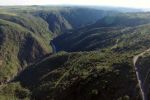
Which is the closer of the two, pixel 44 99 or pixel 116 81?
pixel 116 81

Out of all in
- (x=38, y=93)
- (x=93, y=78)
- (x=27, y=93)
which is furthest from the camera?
(x=27, y=93)

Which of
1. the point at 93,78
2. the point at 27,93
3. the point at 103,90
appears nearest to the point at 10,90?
the point at 27,93

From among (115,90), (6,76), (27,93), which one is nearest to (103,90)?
(115,90)

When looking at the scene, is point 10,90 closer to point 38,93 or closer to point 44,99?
point 38,93

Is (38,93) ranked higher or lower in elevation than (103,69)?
lower

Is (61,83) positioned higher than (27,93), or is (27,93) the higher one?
(61,83)

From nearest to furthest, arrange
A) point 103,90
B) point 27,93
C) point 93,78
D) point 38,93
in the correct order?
point 103,90 < point 93,78 < point 38,93 < point 27,93

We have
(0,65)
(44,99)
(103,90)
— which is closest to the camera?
(103,90)

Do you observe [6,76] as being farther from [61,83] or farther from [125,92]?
[125,92]

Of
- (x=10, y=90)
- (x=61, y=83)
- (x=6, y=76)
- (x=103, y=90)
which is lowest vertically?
(x=6, y=76)
